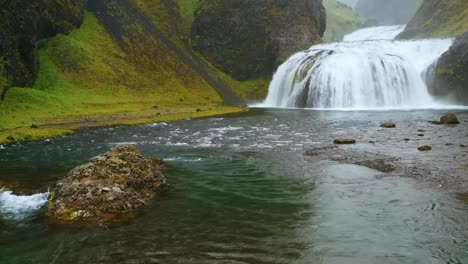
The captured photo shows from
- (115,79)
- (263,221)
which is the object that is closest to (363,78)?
(115,79)

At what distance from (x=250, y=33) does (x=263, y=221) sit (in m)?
97.4

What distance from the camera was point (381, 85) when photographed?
7025 cm

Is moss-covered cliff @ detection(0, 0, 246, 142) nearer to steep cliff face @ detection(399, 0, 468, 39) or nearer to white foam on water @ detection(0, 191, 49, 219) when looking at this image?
white foam on water @ detection(0, 191, 49, 219)

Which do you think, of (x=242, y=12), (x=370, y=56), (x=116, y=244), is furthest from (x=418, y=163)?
(x=242, y=12)

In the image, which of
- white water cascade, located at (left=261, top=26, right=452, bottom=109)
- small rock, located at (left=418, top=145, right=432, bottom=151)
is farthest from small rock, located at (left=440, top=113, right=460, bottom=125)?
white water cascade, located at (left=261, top=26, right=452, bottom=109)

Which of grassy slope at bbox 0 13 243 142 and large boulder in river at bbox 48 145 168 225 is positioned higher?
grassy slope at bbox 0 13 243 142

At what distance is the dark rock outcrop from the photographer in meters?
67.3

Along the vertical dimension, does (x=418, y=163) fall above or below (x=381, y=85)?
below

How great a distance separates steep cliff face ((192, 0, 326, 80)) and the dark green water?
79944 millimetres

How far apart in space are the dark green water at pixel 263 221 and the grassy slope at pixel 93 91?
25612 millimetres

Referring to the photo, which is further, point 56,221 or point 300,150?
point 300,150

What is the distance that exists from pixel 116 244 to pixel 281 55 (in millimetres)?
92387

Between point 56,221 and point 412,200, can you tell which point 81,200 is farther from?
point 412,200

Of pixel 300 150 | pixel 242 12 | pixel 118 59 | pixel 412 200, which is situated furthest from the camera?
pixel 242 12
